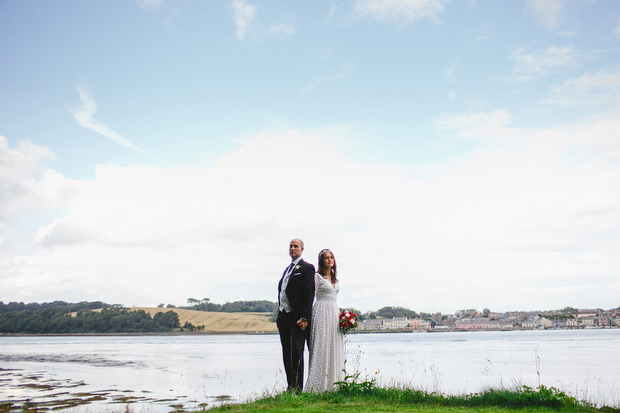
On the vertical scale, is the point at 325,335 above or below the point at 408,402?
above

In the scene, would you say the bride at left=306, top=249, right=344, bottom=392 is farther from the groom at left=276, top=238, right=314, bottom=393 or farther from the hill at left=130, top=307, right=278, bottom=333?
the hill at left=130, top=307, right=278, bottom=333

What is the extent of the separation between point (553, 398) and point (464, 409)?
145cm

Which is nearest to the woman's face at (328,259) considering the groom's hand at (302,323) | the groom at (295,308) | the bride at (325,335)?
the bride at (325,335)

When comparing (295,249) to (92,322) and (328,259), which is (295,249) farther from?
(92,322)

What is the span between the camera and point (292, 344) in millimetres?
8984

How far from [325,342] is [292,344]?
589 millimetres

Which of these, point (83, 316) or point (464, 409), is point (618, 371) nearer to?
point (464, 409)

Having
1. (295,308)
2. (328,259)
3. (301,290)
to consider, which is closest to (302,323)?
(295,308)

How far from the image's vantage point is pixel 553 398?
812cm

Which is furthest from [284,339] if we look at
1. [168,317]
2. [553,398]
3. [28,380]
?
[168,317]

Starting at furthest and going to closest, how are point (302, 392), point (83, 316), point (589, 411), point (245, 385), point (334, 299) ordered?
point (83, 316)
point (245, 385)
point (334, 299)
point (302, 392)
point (589, 411)

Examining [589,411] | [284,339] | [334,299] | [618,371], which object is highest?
[334,299]

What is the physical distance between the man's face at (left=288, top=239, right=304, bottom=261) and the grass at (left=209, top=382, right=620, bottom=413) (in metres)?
2.27

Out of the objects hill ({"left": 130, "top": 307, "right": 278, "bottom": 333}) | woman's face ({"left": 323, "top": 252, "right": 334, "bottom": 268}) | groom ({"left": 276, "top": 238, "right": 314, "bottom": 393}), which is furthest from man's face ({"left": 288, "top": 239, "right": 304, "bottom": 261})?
hill ({"left": 130, "top": 307, "right": 278, "bottom": 333})
